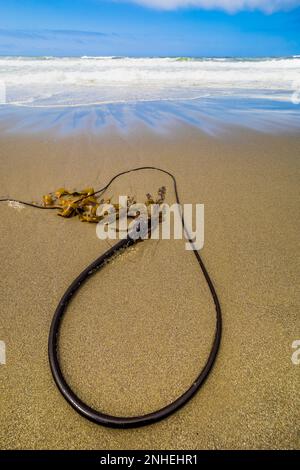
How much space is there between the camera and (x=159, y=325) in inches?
61.3

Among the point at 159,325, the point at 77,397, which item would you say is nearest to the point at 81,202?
the point at 159,325

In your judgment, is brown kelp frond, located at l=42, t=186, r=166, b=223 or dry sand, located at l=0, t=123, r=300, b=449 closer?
dry sand, located at l=0, t=123, r=300, b=449

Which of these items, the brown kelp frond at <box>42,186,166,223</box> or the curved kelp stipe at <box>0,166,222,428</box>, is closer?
the curved kelp stipe at <box>0,166,222,428</box>

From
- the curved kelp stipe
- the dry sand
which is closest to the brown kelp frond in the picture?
the dry sand

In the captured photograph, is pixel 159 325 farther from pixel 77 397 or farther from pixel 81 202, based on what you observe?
pixel 81 202

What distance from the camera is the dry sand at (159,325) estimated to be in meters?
1.17

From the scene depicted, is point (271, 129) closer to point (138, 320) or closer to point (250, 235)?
point (250, 235)

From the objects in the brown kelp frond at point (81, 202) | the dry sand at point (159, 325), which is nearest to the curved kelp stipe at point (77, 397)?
the dry sand at point (159, 325)

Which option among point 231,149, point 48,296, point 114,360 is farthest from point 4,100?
point 114,360

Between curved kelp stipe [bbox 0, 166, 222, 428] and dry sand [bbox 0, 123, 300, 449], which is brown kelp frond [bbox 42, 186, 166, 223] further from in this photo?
curved kelp stipe [bbox 0, 166, 222, 428]

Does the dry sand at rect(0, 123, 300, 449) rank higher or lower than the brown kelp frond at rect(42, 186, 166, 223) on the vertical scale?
lower

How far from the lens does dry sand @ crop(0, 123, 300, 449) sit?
1171mm

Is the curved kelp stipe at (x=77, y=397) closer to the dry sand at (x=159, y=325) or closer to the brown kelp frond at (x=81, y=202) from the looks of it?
the dry sand at (x=159, y=325)

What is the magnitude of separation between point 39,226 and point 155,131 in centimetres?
280
